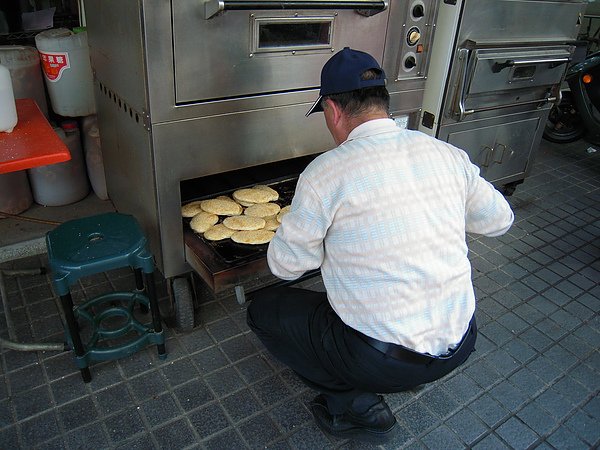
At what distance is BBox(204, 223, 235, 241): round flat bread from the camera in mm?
2448

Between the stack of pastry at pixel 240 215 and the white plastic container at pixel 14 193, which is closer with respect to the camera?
the stack of pastry at pixel 240 215

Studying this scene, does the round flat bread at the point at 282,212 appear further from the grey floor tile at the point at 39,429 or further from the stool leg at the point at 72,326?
the grey floor tile at the point at 39,429

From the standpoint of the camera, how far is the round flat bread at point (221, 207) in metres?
2.64

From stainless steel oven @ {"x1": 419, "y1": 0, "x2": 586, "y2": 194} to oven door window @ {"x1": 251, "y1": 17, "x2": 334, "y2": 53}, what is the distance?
3.60ft

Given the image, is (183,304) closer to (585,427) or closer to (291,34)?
(291,34)

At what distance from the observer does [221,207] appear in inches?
105

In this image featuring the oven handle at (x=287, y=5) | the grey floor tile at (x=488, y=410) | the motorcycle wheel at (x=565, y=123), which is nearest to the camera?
the oven handle at (x=287, y=5)

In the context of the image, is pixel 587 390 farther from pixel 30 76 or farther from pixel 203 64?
pixel 30 76

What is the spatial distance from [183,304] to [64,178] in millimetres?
1512

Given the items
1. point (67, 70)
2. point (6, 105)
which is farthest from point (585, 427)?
point (67, 70)

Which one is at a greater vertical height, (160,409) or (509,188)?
(509,188)

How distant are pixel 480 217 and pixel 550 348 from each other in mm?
1356

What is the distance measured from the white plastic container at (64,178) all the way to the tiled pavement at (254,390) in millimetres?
480

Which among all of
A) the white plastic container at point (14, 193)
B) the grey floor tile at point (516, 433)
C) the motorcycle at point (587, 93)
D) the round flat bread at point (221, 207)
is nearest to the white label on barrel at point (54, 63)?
the white plastic container at point (14, 193)
